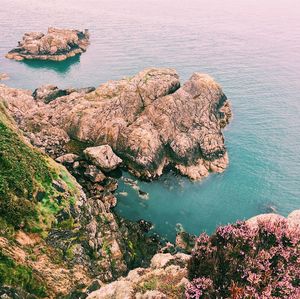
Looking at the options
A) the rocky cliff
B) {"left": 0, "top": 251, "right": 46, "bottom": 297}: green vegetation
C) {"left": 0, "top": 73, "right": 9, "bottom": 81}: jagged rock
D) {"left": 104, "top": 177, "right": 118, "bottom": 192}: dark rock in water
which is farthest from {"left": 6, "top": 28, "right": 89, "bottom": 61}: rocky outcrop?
{"left": 0, "top": 251, "right": 46, "bottom": 297}: green vegetation

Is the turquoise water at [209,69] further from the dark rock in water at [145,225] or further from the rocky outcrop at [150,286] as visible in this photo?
the rocky outcrop at [150,286]

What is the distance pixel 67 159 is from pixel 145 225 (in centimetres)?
1425

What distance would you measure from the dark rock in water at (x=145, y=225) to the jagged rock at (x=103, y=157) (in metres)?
9.73

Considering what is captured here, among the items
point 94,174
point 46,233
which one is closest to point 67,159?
point 94,174

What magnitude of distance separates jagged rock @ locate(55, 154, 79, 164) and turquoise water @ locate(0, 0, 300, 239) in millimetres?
7484

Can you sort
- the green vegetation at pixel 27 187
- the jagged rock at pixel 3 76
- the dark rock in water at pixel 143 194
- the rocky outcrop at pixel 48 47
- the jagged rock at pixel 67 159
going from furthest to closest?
the rocky outcrop at pixel 48 47
the jagged rock at pixel 3 76
the jagged rock at pixel 67 159
the dark rock in water at pixel 143 194
the green vegetation at pixel 27 187

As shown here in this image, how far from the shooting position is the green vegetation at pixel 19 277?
1845 cm

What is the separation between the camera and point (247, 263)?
1852 centimetres

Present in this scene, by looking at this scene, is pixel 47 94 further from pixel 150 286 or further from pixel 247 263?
pixel 247 263

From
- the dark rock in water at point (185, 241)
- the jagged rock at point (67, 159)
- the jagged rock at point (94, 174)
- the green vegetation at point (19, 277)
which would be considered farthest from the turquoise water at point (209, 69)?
the green vegetation at point (19, 277)

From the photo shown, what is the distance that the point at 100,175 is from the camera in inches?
1815

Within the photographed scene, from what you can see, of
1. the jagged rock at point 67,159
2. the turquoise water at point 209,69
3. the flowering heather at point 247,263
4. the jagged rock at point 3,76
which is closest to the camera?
the flowering heather at point 247,263

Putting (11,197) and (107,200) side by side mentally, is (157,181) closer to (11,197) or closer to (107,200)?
(107,200)

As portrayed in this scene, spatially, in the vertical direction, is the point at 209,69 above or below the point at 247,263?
above
